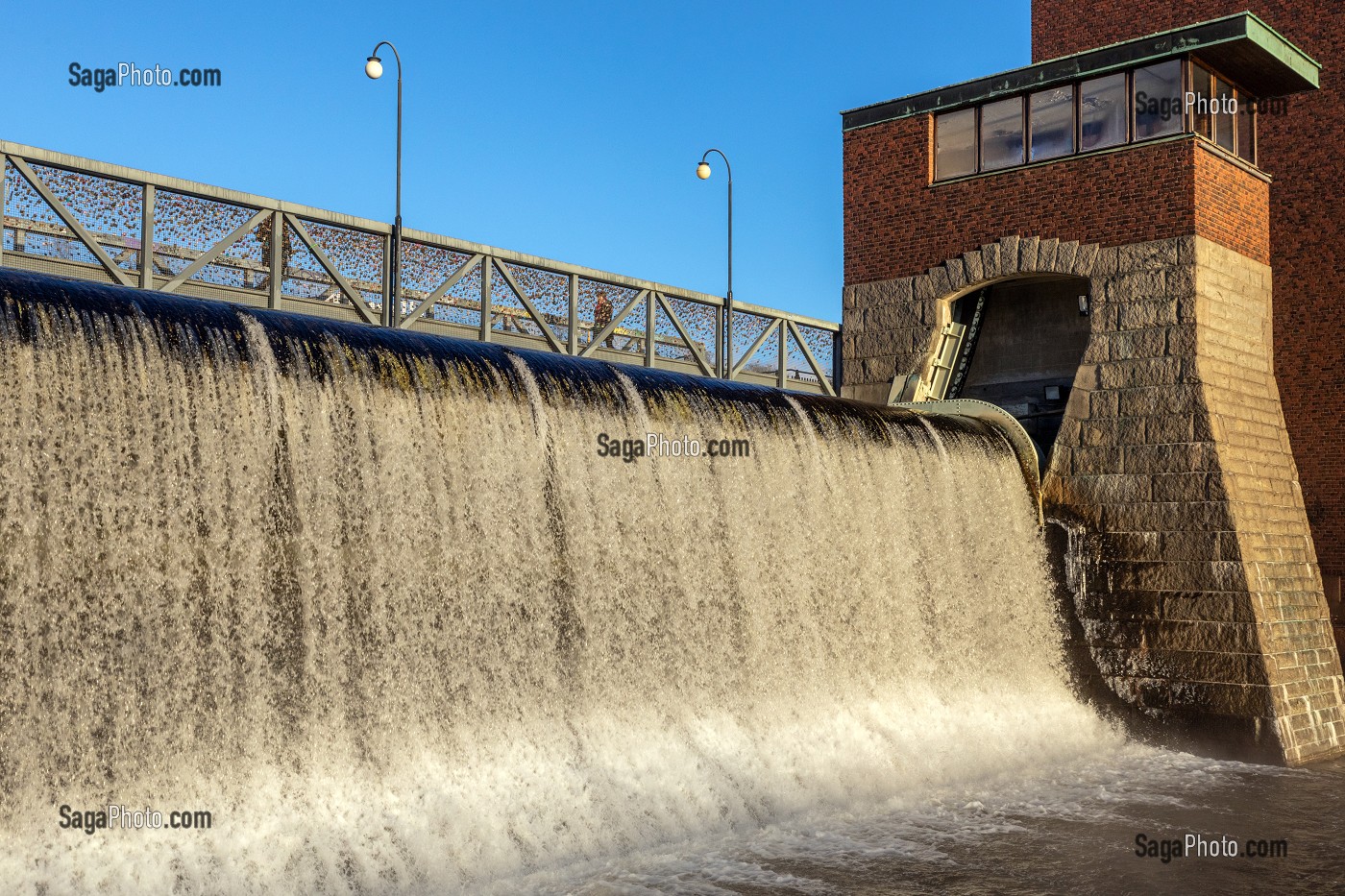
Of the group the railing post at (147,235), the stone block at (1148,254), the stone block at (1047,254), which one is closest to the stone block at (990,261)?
the stone block at (1047,254)

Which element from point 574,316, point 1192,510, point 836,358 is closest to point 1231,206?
point 1192,510

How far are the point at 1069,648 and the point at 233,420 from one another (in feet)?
35.1

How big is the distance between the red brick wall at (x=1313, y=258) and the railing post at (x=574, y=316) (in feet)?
36.7

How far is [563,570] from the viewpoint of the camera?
35.1 feet

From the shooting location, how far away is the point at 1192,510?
48.8ft

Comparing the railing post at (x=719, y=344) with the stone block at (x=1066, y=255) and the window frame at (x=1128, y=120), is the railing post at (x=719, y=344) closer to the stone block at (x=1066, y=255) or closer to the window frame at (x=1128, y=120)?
the window frame at (x=1128, y=120)

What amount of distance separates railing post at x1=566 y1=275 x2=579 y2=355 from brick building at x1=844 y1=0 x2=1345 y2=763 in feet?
15.7

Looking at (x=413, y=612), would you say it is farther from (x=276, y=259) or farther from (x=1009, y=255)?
(x=1009, y=255)

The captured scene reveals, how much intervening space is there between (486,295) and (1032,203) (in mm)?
7530

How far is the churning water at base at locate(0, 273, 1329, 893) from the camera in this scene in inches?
308

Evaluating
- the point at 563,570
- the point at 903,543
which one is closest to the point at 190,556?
the point at 563,570

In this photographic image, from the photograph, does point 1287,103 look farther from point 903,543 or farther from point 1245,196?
point 903,543

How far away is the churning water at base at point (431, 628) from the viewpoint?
783 centimetres

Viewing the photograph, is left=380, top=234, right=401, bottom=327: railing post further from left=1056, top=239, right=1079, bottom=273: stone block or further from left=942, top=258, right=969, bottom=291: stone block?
left=1056, top=239, right=1079, bottom=273: stone block
